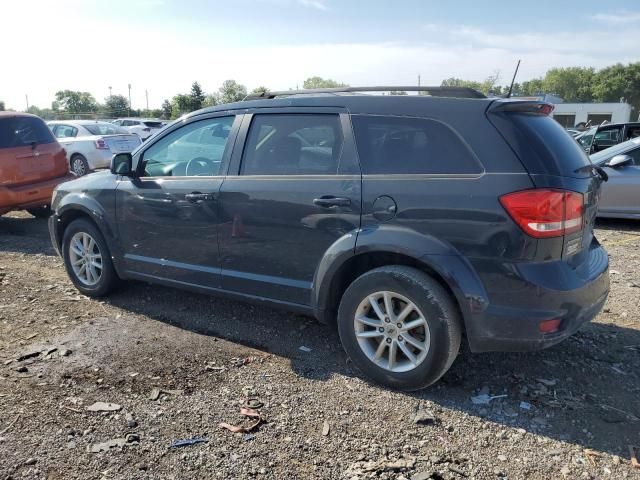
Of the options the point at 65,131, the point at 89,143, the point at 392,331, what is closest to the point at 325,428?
the point at 392,331

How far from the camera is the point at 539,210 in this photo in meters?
2.93

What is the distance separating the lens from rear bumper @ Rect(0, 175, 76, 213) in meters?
7.72

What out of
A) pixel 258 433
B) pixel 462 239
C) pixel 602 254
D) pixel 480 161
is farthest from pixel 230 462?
pixel 602 254

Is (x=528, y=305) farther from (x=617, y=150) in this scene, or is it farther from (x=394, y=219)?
(x=617, y=150)

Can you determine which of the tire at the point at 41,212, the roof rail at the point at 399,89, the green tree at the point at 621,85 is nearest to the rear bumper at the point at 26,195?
the tire at the point at 41,212

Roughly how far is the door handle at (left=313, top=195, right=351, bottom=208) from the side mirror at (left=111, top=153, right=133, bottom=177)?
1.97m

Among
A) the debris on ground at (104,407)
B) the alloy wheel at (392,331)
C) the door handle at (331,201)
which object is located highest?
the door handle at (331,201)

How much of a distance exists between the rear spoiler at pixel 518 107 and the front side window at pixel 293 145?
3.31 feet

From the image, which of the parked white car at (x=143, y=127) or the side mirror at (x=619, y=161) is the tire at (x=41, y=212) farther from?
the parked white car at (x=143, y=127)

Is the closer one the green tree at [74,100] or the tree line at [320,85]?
the tree line at [320,85]

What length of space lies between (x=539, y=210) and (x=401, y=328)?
1.09m

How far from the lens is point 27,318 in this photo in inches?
185

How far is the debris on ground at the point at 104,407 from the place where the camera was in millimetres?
3262

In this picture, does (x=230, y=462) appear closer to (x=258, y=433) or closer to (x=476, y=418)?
(x=258, y=433)
